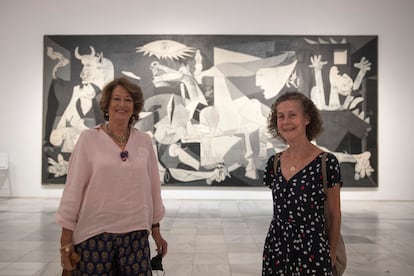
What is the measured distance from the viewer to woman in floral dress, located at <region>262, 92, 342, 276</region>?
2.12m

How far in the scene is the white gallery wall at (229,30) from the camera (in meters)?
10.1

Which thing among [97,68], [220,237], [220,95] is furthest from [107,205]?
[97,68]

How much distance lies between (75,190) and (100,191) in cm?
14

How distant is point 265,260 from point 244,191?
7.87 m

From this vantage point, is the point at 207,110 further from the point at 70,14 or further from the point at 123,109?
the point at 123,109

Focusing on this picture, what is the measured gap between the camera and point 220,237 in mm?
6285

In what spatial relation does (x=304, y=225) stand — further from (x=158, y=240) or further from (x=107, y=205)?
(x=107, y=205)

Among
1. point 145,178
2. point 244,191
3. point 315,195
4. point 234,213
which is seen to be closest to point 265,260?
point 315,195

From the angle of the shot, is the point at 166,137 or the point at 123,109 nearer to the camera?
the point at 123,109

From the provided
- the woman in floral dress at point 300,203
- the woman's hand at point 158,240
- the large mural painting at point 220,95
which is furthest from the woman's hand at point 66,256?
the large mural painting at point 220,95

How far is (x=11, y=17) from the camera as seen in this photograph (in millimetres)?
10242

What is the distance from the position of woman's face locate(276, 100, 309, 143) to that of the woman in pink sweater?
2.89 ft

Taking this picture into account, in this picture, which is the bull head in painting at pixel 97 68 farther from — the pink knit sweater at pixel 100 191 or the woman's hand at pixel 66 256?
the woman's hand at pixel 66 256

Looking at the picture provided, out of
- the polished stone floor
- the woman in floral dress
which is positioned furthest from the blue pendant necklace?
the polished stone floor
